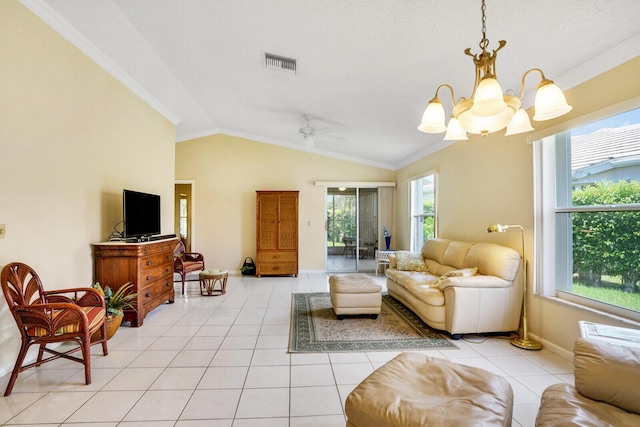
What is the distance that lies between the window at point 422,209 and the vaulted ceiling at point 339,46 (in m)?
1.10

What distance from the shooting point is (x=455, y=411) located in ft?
4.01

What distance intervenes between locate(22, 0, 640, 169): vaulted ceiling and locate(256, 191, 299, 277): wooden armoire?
2.00 metres

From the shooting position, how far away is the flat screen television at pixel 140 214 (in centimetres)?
338

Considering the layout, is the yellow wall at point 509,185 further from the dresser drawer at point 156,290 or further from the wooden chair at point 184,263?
the wooden chair at point 184,263

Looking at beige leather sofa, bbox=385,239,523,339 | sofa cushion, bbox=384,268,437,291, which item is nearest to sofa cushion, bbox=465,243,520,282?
beige leather sofa, bbox=385,239,523,339

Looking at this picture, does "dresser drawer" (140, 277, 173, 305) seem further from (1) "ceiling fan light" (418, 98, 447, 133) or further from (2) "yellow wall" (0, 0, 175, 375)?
(1) "ceiling fan light" (418, 98, 447, 133)

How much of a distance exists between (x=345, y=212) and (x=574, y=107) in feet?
15.4

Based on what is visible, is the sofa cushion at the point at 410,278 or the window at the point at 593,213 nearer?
the window at the point at 593,213

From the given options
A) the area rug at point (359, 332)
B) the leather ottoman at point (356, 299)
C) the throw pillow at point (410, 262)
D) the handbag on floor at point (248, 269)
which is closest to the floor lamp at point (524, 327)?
the area rug at point (359, 332)

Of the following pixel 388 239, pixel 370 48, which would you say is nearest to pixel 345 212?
pixel 388 239

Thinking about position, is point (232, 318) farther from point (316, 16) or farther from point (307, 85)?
point (316, 16)

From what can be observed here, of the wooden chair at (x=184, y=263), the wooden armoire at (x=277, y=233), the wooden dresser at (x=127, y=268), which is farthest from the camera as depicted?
the wooden armoire at (x=277, y=233)

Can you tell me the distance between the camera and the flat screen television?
338cm

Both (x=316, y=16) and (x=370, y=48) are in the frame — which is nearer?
(x=316, y=16)
